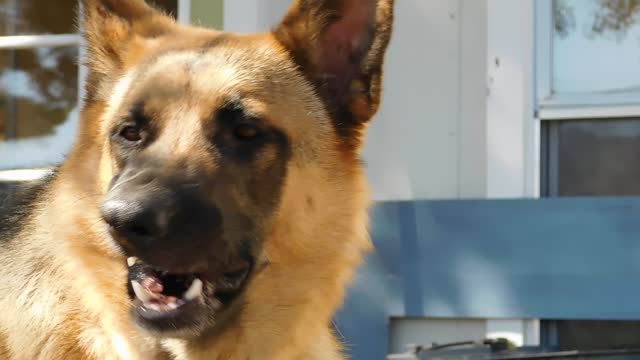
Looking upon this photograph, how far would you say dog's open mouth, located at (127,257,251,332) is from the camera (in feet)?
6.02

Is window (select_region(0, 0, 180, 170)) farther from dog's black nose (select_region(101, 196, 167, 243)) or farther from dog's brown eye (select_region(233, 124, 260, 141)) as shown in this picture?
dog's black nose (select_region(101, 196, 167, 243))

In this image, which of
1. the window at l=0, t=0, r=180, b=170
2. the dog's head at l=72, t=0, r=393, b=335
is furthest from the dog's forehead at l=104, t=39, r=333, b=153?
the window at l=0, t=0, r=180, b=170

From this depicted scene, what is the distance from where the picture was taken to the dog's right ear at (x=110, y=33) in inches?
82.8

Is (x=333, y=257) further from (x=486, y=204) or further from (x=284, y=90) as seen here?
(x=486, y=204)

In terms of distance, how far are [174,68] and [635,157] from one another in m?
2.64

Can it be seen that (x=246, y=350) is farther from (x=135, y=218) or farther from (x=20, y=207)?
(x=20, y=207)

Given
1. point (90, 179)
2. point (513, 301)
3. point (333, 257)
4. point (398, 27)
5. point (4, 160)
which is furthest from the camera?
point (4, 160)

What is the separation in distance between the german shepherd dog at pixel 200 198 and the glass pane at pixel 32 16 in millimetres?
2838

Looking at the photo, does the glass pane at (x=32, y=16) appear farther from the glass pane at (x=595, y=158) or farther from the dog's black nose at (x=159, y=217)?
the dog's black nose at (x=159, y=217)

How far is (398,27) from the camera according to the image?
4.26 metres

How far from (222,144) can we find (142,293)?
34cm

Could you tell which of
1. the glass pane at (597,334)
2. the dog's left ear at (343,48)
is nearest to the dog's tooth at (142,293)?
the dog's left ear at (343,48)

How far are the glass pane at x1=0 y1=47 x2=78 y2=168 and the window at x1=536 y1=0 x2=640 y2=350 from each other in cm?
236

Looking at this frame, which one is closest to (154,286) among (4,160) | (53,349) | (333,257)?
(53,349)
